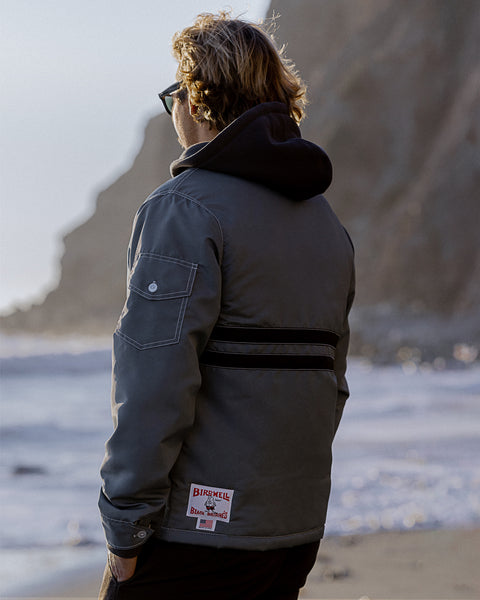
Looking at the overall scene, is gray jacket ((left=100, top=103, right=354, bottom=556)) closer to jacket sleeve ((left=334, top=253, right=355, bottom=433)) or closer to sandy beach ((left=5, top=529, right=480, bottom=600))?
jacket sleeve ((left=334, top=253, right=355, bottom=433))

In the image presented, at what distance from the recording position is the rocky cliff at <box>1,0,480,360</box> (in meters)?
26.6

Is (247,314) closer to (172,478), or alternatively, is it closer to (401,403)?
(172,478)

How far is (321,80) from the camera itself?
37.9 metres

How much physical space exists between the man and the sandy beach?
6.85 feet

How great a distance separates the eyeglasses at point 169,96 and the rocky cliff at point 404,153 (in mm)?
21425

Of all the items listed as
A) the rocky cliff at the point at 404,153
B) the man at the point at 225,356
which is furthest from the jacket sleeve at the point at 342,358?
the rocky cliff at the point at 404,153

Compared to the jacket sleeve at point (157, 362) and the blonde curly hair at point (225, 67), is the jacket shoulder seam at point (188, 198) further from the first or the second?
the blonde curly hair at point (225, 67)

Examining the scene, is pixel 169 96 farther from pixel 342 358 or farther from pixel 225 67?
pixel 342 358

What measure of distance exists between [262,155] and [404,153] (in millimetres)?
32561

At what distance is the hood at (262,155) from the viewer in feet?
4.67

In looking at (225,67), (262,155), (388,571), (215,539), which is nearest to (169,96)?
(225,67)

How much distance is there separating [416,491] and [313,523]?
13.4ft

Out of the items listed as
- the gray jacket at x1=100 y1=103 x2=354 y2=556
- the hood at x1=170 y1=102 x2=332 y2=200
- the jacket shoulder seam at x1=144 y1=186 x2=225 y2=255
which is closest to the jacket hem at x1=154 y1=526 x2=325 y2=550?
the gray jacket at x1=100 y1=103 x2=354 y2=556

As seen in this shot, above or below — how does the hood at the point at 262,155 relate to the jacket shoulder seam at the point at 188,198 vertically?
above
